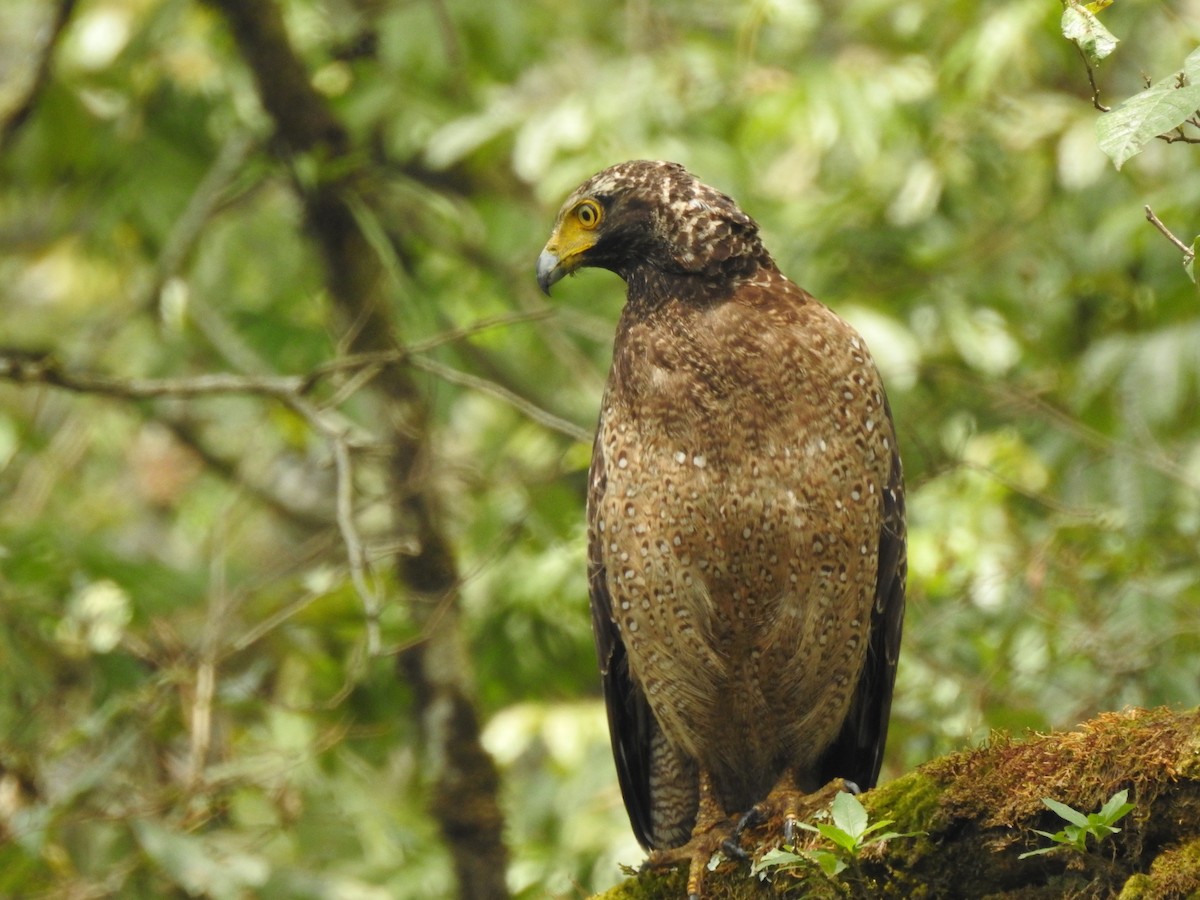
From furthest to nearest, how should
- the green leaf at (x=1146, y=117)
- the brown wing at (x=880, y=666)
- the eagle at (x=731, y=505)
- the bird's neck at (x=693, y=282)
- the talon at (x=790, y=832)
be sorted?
the brown wing at (x=880, y=666) → the bird's neck at (x=693, y=282) → the eagle at (x=731, y=505) → the talon at (x=790, y=832) → the green leaf at (x=1146, y=117)

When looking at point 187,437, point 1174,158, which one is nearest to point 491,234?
point 187,437

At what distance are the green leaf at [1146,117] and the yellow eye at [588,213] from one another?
2.14m

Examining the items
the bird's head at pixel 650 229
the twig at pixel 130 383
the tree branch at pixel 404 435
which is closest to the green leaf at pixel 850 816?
the bird's head at pixel 650 229

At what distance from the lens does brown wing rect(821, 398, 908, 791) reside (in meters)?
4.81

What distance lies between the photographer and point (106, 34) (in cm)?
866

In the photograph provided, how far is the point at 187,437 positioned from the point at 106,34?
2.40m

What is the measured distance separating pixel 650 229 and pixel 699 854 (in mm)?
1878

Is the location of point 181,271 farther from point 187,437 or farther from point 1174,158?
point 1174,158

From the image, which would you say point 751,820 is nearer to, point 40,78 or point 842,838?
point 842,838

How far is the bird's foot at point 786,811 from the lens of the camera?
13.3ft

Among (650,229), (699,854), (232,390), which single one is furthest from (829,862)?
(232,390)

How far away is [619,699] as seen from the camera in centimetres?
Result: 523

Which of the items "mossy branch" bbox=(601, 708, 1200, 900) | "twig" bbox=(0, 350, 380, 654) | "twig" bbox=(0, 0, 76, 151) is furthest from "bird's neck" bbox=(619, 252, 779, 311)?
"twig" bbox=(0, 0, 76, 151)

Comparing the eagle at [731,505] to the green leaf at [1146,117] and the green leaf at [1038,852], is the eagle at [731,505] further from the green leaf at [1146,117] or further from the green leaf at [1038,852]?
the green leaf at [1146,117]
